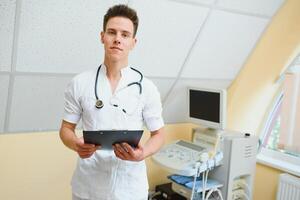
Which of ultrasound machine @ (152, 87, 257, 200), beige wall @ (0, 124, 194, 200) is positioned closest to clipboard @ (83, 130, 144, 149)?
ultrasound machine @ (152, 87, 257, 200)

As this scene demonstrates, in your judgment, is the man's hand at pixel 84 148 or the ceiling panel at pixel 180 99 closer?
the man's hand at pixel 84 148

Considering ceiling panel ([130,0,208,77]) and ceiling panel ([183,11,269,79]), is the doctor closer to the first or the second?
ceiling panel ([130,0,208,77])

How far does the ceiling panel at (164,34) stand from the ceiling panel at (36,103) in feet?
1.81

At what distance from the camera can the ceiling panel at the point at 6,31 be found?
158 centimetres

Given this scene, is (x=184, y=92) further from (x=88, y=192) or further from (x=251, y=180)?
(x=88, y=192)

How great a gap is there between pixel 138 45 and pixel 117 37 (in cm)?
77

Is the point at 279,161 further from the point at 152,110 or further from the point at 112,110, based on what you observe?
the point at 112,110

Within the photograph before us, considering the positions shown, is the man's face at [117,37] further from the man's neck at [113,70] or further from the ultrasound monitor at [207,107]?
the ultrasound monitor at [207,107]

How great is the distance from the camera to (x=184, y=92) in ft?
8.98

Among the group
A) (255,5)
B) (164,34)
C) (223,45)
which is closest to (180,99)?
(223,45)

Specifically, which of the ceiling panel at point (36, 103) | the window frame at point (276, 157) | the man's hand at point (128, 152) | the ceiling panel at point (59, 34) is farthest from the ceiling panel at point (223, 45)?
the man's hand at point (128, 152)

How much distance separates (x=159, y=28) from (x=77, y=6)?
59cm

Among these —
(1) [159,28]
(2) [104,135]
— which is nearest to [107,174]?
(2) [104,135]

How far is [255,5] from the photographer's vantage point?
2375mm
